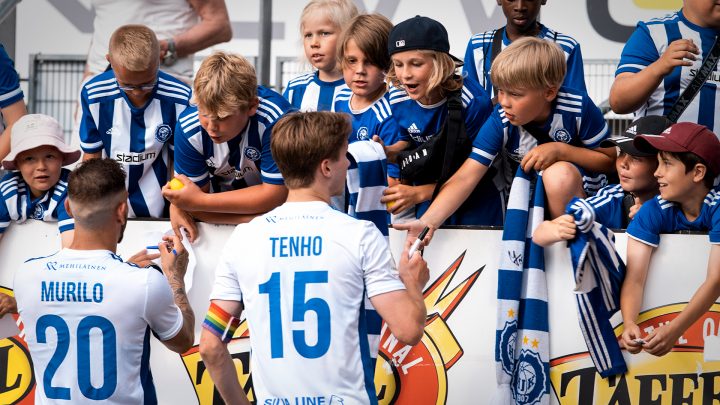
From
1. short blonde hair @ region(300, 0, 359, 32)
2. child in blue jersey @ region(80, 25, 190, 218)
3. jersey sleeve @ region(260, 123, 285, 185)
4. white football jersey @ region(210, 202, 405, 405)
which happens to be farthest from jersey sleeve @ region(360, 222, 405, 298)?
short blonde hair @ region(300, 0, 359, 32)

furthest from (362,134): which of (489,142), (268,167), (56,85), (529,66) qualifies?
(56,85)

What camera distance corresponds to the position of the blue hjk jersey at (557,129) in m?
4.68

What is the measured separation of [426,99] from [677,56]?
116cm

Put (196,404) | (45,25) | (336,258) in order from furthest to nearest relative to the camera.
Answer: (45,25) → (196,404) → (336,258)

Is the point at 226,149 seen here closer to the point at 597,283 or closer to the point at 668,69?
the point at 597,283

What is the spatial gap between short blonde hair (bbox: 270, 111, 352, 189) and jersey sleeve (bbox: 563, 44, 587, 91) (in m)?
1.96

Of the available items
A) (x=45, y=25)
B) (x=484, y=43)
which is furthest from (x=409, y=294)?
(x=45, y=25)

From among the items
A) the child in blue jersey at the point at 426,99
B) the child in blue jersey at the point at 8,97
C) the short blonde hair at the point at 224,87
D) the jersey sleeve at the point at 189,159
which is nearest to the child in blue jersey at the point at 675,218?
the child in blue jersey at the point at 426,99

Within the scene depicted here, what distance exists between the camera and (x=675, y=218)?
4516 mm

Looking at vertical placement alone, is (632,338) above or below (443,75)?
below

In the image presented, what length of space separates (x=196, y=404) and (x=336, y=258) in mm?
1777

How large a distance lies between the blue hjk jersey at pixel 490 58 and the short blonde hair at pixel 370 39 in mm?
497

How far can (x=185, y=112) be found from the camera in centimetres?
489

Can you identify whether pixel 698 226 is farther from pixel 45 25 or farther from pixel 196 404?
pixel 45 25
